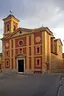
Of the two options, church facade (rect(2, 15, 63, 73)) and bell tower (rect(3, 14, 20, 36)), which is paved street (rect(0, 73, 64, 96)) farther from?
bell tower (rect(3, 14, 20, 36))

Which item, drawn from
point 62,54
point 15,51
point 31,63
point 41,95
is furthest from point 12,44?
point 41,95

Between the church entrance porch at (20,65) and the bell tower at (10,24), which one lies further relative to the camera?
the bell tower at (10,24)

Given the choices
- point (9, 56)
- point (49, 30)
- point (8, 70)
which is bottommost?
point (8, 70)

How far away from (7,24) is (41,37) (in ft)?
39.9

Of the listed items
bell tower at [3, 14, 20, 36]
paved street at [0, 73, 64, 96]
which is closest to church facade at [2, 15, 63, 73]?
bell tower at [3, 14, 20, 36]

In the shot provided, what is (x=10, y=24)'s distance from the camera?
43.8 meters

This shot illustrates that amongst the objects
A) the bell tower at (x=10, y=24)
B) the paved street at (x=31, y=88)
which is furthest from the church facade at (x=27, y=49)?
the paved street at (x=31, y=88)

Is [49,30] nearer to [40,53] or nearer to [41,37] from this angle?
[41,37]

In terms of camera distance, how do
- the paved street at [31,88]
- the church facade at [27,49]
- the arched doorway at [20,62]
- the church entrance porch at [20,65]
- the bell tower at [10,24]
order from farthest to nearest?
the bell tower at [10,24]
the church entrance porch at [20,65]
the arched doorway at [20,62]
the church facade at [27,49]
the paved street at [31,88]

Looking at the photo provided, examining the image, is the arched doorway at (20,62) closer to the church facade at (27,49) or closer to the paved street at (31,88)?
the church facade at (27,49)

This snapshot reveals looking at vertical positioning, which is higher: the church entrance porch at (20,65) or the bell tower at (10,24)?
the bell tower at (10,24)

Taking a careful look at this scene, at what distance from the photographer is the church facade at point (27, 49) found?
36.7m

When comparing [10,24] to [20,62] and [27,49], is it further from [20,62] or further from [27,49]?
[20,62]

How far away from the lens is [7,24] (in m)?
44.9
